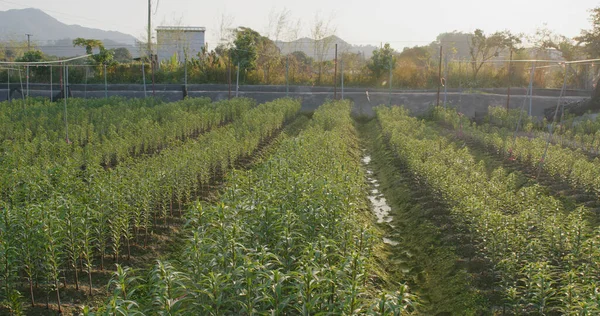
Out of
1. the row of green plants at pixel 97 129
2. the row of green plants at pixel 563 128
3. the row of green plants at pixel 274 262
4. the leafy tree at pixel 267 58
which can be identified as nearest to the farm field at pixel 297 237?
the row of green plants at pixel 274 262

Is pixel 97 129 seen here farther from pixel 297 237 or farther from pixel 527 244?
pixel 527 244

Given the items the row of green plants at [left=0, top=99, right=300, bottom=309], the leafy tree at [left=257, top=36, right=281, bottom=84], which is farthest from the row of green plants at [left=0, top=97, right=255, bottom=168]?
the leafy tree at [left=257, top=36, right=281, bottom=84]

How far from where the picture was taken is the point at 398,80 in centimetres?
3453

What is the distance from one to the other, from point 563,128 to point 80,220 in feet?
56.8

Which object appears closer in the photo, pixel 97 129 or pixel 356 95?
pixel 97 129

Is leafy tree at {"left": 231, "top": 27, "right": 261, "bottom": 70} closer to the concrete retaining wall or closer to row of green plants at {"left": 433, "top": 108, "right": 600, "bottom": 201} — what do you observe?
the concrete retaining wall

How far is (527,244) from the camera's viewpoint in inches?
235

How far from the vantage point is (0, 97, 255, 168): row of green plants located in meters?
12.1

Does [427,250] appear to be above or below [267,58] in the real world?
below

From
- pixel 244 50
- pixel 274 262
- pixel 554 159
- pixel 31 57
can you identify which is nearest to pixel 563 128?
pixel 554 159

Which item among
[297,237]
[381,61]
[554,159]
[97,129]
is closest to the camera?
[297,237]

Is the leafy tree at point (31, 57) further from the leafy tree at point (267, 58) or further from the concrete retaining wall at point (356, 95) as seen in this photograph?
the leafy tree at point (267, 58)

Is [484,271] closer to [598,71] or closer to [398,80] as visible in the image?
[398,80]

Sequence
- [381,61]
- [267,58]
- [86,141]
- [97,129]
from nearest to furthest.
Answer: [86,141] < [97,129] < [381,61] < [267,58]
